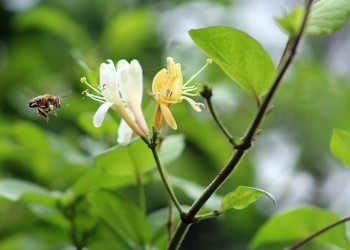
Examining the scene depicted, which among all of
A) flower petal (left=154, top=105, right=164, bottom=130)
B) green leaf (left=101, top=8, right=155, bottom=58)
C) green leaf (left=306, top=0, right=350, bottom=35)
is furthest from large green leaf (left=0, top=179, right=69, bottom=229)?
→ green leaf (left=101, top=8, right=155, bottom=58)

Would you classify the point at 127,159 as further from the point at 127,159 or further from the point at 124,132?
the point at 124,132

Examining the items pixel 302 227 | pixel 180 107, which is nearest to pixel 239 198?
pixel 302 227

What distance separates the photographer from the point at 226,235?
2.24 m

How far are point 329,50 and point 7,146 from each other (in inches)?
74.3

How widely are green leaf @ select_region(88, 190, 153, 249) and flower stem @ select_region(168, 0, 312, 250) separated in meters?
0.29

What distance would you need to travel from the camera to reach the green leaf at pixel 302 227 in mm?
1151

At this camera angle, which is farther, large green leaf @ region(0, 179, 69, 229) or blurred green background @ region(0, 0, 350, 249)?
blurred green background @ region(0, 0, 350, 249)

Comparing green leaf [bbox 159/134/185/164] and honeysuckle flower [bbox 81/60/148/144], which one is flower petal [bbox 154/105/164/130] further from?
green leaf [bbox 159/134/185/164]

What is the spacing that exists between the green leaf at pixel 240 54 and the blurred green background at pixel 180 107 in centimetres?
74

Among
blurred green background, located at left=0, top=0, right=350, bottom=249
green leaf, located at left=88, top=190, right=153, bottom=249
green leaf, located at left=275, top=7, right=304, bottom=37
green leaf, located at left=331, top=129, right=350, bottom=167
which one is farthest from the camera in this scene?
blurred green background, located at left=0, top=0, right=350, bottom=249

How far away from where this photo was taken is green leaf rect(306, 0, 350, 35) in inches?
32.0

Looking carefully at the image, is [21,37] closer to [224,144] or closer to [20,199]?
[224,144]

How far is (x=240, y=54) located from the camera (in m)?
0.90

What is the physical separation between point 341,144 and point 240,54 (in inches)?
10.2
